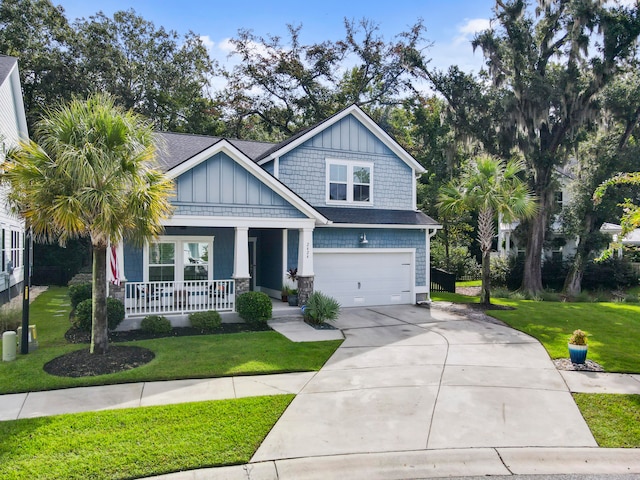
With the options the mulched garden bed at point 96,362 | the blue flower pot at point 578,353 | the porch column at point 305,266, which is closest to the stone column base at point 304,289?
the porch column at point 305,266

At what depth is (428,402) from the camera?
709cm

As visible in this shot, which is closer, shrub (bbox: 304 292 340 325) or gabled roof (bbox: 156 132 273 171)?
shrub (bbox: 304 292 340 325)

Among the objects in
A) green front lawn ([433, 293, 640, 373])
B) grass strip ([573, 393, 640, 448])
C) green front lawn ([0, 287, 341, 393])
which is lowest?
grass strip ([573, 393, 640, 448])

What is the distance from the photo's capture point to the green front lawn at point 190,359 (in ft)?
25.4

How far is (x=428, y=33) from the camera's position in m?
29.6

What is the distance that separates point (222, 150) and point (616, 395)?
10518 mm

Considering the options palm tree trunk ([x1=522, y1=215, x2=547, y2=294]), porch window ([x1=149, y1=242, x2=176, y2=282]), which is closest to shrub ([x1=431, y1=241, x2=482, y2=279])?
palm tree trunk ([x1=522, y1=215, x2=547, y2=294])

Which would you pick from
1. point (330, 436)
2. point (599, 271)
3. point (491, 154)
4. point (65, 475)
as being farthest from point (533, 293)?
point (65, 475)

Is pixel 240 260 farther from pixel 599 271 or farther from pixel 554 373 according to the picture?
pixel 599 271

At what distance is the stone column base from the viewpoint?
1402cm

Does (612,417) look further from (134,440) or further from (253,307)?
(253,307)

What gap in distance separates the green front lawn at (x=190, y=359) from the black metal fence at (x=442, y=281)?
12427 millimetres

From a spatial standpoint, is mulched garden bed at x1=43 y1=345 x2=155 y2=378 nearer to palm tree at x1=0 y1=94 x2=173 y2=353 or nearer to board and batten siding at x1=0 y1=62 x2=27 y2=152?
palm tree at x1=0 y1=94 x2=173 y2=353

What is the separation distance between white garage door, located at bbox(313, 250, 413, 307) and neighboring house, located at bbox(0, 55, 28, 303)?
32.8ft
